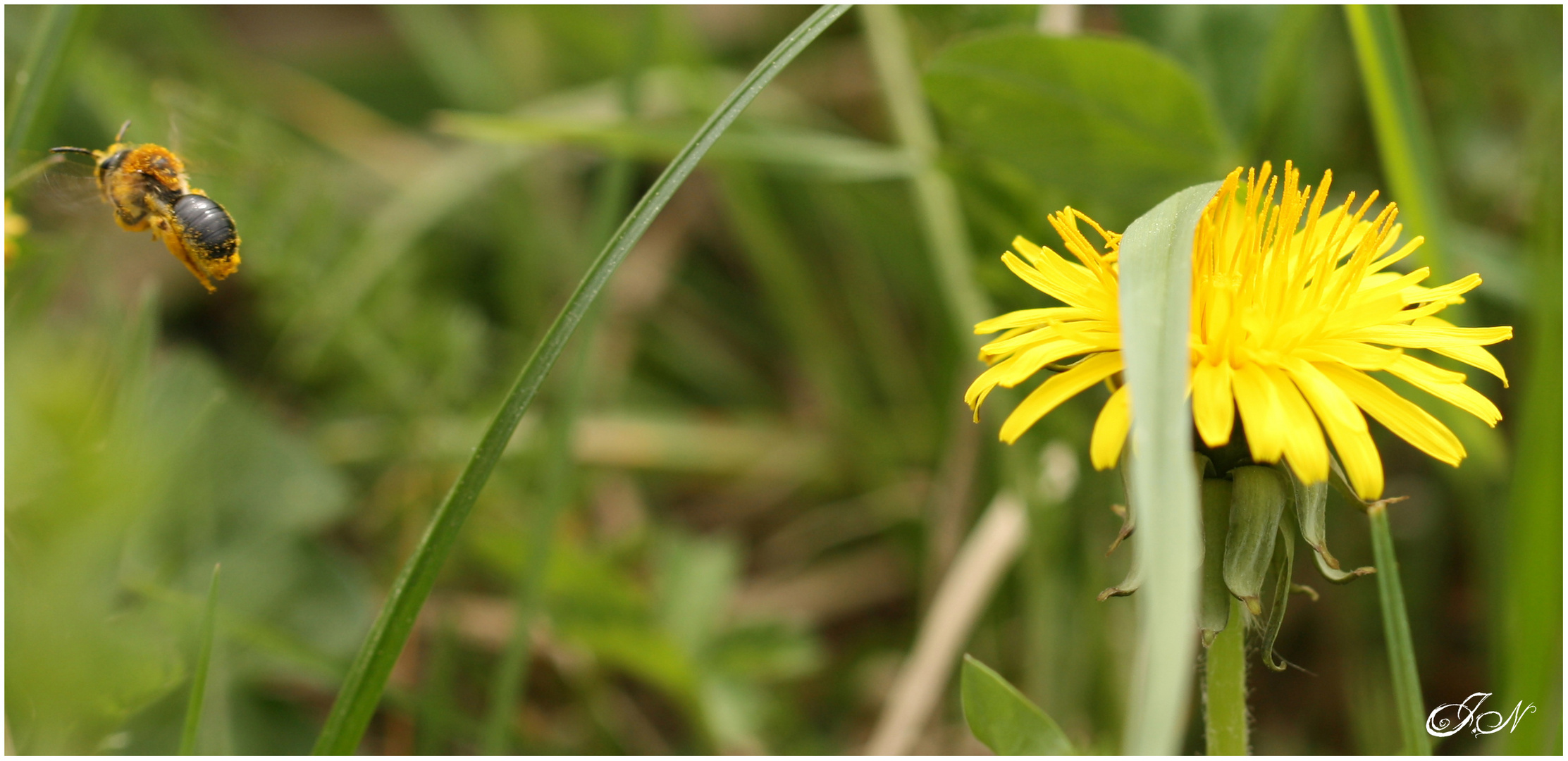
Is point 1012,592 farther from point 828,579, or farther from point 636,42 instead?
point 636,42

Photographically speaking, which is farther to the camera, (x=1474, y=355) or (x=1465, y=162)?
(x=1465, y=162)

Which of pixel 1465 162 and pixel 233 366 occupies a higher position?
pixel 1465 162

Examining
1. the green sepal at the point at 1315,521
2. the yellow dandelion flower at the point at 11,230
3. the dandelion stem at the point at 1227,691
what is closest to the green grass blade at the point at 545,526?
the yellow dandelion flower at the point at 11,230

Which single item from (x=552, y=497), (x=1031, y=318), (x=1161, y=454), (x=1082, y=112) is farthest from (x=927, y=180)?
(x=1161, y=454)

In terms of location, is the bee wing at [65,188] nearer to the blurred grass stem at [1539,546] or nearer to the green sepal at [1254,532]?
the green sepal at [1254,532]

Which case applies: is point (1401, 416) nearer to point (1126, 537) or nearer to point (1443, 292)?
point (1443, 292)

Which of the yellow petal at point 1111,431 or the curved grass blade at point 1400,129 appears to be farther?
the curved grass blade at point 1400,129

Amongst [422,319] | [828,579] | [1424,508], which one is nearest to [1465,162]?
[1424,508]
